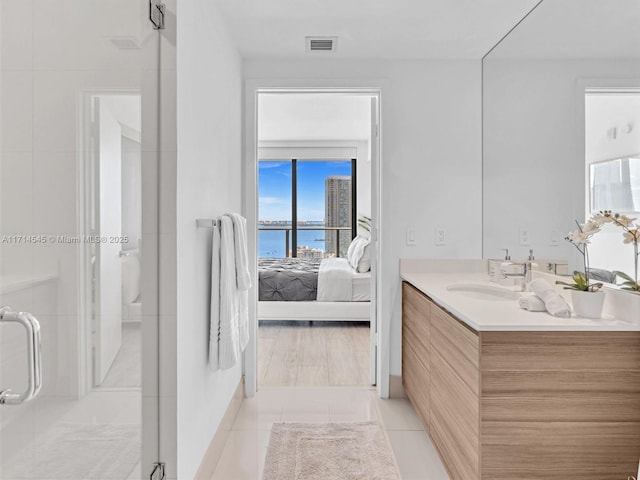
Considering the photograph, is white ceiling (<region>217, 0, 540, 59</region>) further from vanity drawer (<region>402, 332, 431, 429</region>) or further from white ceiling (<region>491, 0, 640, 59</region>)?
vanity drawer (<region>402, 332, 431, 429</region>)

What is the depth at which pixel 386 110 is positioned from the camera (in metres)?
2.96

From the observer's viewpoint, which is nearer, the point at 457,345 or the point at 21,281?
the point at 21,281

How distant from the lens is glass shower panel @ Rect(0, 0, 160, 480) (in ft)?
3.01

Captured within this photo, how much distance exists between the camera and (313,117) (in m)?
5.61

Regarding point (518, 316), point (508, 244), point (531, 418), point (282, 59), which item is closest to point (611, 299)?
point (518, 316)

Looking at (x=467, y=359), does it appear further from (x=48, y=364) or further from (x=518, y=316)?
(x=48, y=364)

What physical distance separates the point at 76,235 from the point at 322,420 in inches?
79.0

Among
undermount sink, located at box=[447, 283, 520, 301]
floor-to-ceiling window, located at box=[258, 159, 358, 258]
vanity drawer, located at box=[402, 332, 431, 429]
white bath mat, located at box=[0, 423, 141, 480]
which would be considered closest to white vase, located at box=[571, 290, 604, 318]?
undermount sink, located at box=[447, 283, 520, 301]

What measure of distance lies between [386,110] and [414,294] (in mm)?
1278

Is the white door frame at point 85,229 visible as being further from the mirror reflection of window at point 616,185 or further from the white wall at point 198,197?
the mirror reflection of window at point 616,185

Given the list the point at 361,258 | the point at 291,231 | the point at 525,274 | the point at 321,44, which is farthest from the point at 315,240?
the point at 525,274

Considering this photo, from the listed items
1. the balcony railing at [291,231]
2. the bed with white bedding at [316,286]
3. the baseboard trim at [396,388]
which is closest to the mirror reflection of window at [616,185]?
the baseboard trim at [396,388]

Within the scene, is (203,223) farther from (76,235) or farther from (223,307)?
(76,235)

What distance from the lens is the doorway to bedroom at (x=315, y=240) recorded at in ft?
12.0
